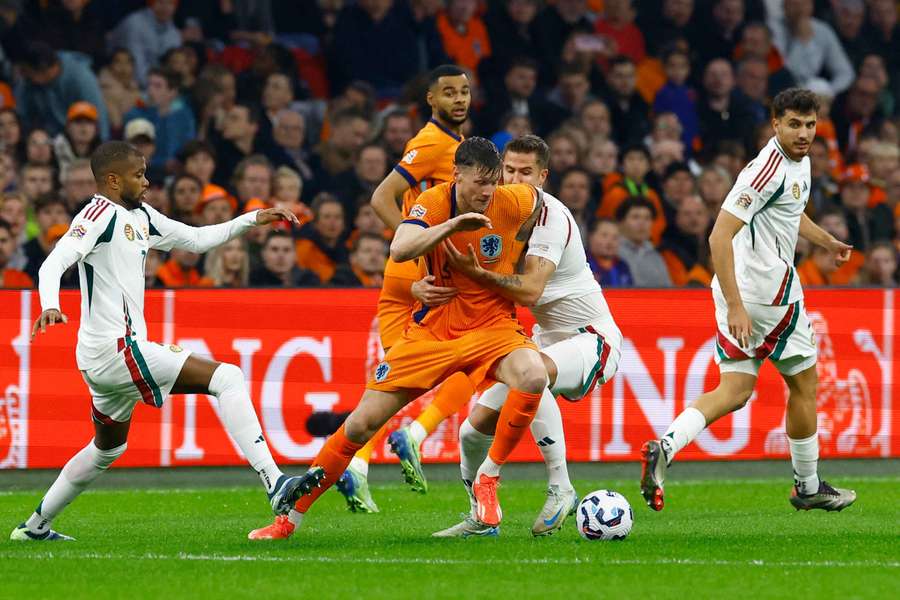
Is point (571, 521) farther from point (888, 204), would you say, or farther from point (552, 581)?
point (888, 204)

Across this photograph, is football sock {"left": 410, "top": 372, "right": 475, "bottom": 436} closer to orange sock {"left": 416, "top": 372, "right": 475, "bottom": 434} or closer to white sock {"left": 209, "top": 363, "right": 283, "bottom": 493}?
orange sock {"left": 416, "top": 372, "right": 475, "bottom": 434}

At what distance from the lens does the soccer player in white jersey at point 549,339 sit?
317 inches

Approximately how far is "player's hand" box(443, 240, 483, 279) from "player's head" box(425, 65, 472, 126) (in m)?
1.70

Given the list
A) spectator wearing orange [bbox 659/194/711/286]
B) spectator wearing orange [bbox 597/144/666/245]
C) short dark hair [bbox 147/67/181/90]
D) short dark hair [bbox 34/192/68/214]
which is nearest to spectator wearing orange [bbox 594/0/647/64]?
spectator wearing orange [bbox 597/144/666/245]

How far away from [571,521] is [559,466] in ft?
3.11

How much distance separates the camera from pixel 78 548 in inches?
319

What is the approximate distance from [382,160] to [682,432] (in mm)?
6366

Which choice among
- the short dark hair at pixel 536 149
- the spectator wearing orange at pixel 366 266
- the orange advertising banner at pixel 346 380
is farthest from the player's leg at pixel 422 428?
the spectator wearing orange at pixel 366 266

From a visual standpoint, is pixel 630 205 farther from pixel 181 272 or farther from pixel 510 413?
pixel 510 413

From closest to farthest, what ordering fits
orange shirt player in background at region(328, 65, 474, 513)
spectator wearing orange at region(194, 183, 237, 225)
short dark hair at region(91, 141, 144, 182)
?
1. short dark hair at region(91, 141, 144, 182)
2. orange shirt player in background at region(328, 65, 474, 513)
3. spectator wearing orange at region(194, 183, 237, 225)

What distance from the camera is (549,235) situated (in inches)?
322

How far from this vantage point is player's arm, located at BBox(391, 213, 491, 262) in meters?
7.48

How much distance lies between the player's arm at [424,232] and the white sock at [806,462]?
2775 millimetres

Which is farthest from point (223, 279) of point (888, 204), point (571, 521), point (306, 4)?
point (888, 204)
